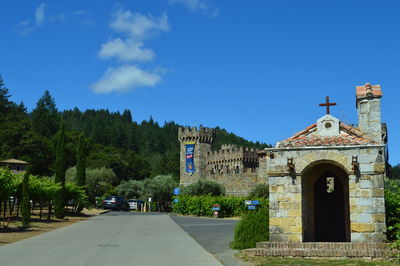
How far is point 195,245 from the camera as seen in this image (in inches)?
620

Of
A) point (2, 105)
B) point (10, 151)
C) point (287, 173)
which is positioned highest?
point (2, 105)

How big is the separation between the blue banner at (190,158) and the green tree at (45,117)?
33.2 m

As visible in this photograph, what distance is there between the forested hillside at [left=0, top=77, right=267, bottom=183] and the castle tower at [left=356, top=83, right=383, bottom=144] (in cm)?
6184

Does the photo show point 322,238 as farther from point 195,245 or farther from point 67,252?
point 67,252

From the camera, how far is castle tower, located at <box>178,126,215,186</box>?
6906cm

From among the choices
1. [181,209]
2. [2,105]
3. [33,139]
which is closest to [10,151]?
[33,139]

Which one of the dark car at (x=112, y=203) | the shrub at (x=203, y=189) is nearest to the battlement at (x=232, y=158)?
the shrub at (x=203, y=189)

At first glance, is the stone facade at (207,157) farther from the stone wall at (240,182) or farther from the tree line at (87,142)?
the tree line at (87,142)

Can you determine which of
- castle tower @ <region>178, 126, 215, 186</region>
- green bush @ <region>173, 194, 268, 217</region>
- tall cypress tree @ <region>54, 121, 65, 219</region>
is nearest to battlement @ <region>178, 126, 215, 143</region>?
castle tower @ <region>178, 126, 215, 186</region>

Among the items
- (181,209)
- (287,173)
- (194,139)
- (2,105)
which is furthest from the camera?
(2,105)

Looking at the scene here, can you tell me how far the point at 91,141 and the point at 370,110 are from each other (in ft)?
279

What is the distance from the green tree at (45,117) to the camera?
91250 millimetres

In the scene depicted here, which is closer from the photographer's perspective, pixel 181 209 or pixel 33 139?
pixel 181 209

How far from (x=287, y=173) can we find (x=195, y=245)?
472cm
